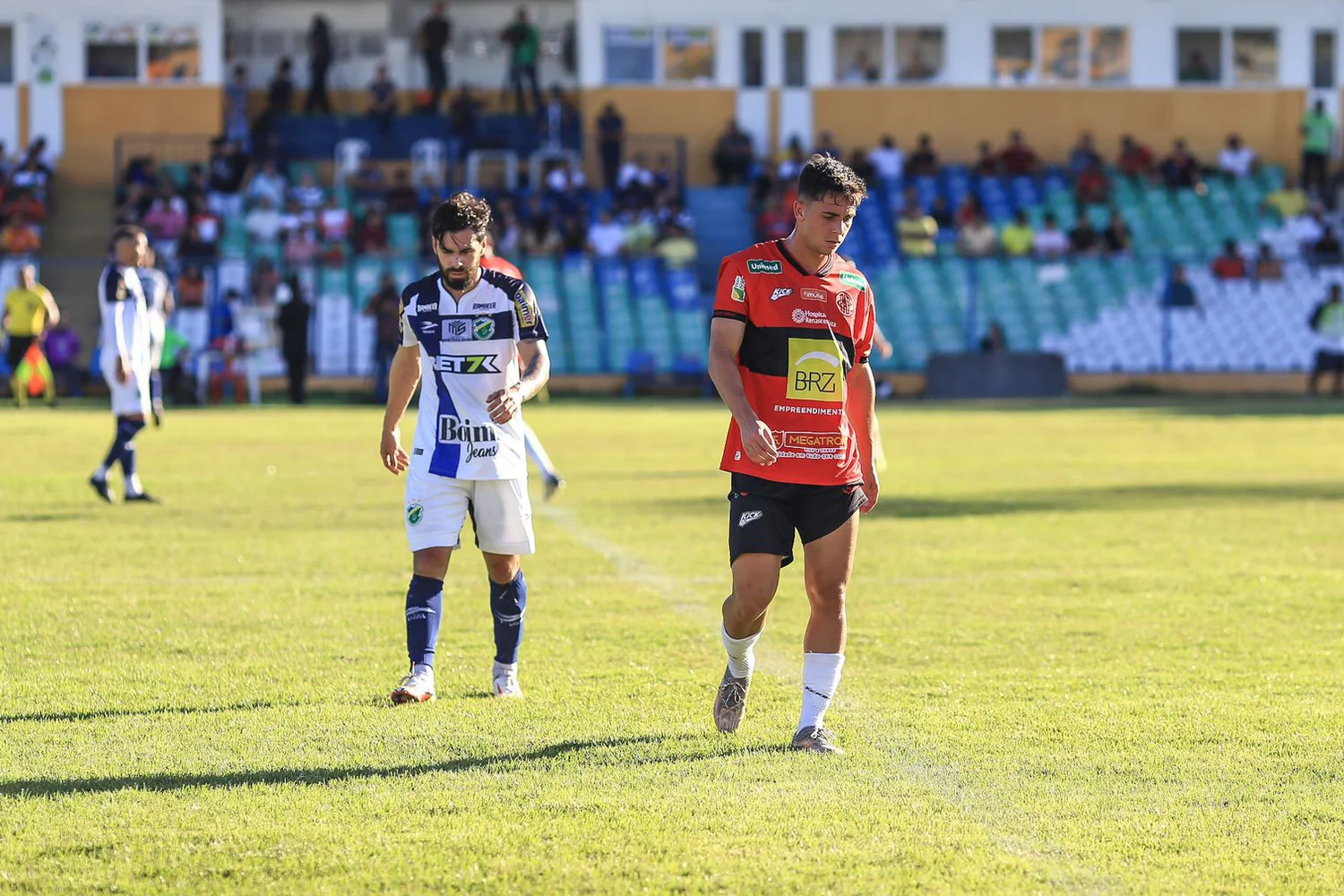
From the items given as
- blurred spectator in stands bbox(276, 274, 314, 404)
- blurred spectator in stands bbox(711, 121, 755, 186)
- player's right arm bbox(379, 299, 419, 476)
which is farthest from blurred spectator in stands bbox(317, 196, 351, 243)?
player's right arm bbox(379, 299, 419, 476)

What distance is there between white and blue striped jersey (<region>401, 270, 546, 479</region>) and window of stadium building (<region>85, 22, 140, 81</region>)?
37.9 meters

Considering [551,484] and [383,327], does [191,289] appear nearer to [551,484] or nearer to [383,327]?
[383,327]

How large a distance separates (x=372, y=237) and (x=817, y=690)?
3140 cm

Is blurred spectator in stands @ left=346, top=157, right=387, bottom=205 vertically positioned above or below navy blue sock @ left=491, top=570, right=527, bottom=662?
above

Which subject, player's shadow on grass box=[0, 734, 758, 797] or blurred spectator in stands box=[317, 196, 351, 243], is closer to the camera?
player's shadow on grass box=[0, 734, 758, 797]

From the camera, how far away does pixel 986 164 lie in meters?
42.6

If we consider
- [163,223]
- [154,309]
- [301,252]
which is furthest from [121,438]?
[163,223]

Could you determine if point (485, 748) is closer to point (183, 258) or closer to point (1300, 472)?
point (1300, 472)

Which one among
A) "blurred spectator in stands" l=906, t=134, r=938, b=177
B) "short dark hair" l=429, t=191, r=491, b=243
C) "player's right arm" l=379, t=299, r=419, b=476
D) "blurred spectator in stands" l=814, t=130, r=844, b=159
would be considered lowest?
"player's right arm" l=379, t=299, r=419, b=476

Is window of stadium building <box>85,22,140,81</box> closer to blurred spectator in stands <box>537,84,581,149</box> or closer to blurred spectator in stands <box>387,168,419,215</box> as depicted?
blurred spectator in stands <box>387,168,419,215</box>

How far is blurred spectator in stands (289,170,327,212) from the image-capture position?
3881cm

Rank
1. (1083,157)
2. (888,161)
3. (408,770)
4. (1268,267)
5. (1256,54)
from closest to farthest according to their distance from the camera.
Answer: (408,770)
(1268,267)
(888,161)
(1083,157)
(1256,54)

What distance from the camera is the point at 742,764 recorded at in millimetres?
6582

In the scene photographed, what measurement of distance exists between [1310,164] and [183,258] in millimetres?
22811
